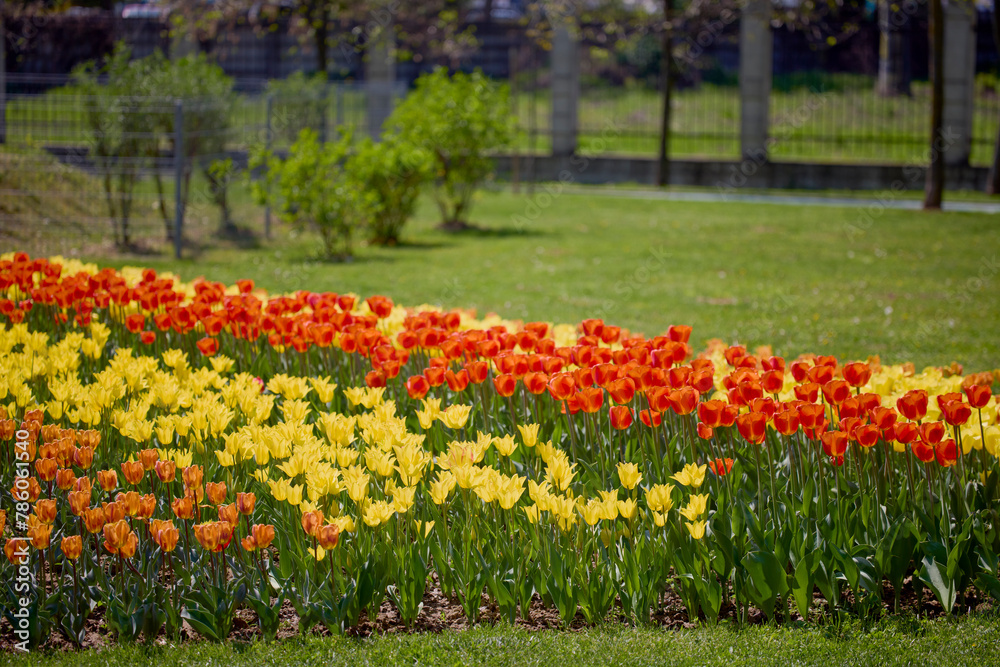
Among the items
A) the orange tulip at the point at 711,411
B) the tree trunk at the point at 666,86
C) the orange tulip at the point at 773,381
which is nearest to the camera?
the orange tulip at the point at 711,411

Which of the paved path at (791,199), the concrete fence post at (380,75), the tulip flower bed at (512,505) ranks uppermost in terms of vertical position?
the concrete fence post at (380,75)

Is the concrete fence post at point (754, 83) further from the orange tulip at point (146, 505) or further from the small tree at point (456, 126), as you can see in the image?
the orange tulip at point (146, 505)

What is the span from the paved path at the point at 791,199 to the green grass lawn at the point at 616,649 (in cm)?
1552

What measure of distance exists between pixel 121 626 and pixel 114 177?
1030 cm

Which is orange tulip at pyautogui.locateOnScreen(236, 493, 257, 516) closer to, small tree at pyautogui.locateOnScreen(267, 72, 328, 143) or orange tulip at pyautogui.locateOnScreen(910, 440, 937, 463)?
orange tulip at pyautogui.locateOnScreen(910, 440, 937, 463)

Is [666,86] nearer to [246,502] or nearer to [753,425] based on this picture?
[753,425]

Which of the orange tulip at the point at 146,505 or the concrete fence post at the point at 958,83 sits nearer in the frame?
the orange tulip at the point at 146,505

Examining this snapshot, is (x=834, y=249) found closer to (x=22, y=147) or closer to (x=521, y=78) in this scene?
(x=22, y=147)

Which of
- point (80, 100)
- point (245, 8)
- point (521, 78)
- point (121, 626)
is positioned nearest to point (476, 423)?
point (121, 626)

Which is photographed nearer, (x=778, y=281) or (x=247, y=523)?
(x=247, y=523)

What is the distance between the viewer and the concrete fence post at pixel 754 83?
878 inches

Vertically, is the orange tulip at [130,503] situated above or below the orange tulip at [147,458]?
below

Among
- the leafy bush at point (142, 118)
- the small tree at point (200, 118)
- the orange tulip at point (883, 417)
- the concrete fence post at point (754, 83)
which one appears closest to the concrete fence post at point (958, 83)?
the concrete fence post at point (754, 83)

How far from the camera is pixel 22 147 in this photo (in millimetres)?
11742
